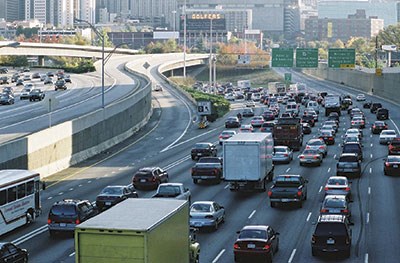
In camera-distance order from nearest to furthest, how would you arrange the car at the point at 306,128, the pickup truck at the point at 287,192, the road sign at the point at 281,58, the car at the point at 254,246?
the car at the point at 254,246 < the pickup truck at the point at 287,192 < the car at the point at 306,128 < the road sign at the point at 281,58

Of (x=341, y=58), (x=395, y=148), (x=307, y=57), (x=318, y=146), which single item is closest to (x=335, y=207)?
(x=318, y=146)

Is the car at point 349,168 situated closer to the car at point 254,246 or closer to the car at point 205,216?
the car at point 205,216

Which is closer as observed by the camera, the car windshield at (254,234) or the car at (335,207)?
the car windshield at (254,234)

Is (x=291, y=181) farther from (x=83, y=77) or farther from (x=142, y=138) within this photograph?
(x=83, y=77)

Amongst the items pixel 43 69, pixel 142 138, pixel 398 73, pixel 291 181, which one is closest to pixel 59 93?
pixel 142 138

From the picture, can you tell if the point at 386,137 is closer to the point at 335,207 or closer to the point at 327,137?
the point at 327,137

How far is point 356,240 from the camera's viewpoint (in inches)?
1275

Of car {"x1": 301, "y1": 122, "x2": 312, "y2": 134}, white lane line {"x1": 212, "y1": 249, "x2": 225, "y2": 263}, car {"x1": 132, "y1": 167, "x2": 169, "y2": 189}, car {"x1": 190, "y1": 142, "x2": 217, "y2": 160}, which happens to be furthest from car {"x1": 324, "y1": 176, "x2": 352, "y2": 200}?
car {"x1": 301, "y1": 122, "x2": 312, "y2": 134}

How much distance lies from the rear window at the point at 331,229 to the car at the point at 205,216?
6.02 m

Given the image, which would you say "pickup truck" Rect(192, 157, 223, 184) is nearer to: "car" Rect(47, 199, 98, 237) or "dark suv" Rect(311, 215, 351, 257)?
"car" Rect(47, 199, 98, 237)

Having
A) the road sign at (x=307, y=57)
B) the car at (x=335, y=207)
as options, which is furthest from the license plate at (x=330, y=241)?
the road sign at (x=307, y=57)

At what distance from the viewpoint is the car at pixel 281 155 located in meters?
56.9

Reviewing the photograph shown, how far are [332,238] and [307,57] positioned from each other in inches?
3539

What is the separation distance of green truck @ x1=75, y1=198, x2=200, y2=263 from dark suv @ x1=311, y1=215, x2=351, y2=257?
924cm
